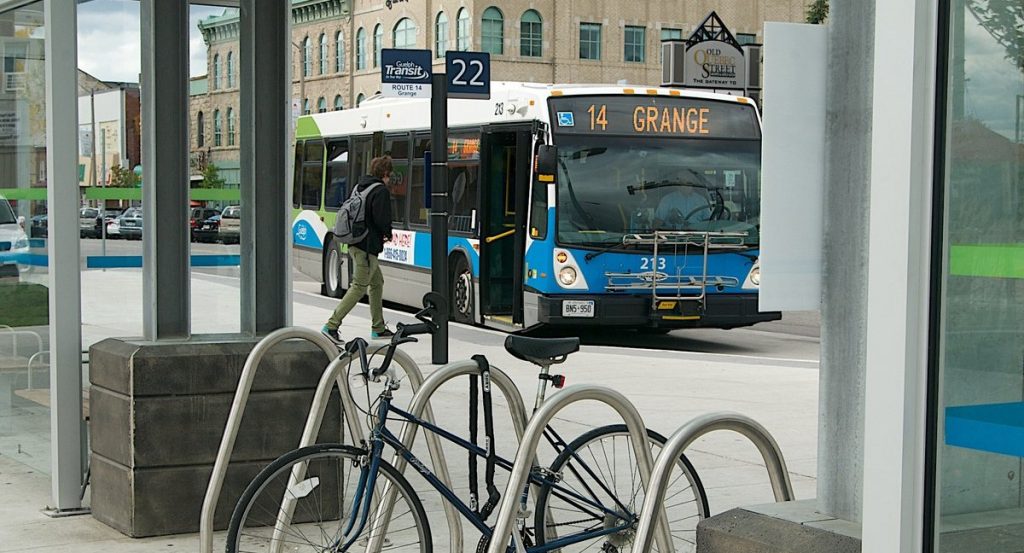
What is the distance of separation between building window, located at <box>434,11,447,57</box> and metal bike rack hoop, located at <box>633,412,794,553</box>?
2326 inches

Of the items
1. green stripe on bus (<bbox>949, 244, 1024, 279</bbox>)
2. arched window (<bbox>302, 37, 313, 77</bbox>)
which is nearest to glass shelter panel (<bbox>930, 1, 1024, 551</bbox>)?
green stripe on bus (<bbox>949, 244, 1024, 279</bbox>)

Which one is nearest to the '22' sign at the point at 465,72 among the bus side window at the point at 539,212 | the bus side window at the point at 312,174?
the bus side window at the point at 539,212

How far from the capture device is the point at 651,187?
17375 millimetres

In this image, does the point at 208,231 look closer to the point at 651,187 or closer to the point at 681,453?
the point at 681,453

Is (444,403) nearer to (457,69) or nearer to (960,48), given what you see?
(457,69)

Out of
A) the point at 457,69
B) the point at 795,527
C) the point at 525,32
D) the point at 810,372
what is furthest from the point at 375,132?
the point at 525,32

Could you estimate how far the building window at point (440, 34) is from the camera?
2472 inches

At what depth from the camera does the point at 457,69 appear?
14211 mm

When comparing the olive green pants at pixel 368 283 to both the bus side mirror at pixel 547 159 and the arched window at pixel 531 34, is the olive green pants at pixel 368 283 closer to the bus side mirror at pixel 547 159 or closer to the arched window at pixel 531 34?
the bus side mirror at pixel 547 159

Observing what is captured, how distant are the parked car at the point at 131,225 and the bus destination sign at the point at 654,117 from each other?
1021cm

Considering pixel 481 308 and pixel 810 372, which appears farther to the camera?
pixel 481 308

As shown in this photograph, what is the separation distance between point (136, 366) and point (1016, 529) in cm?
451

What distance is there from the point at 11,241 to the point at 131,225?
1.39m

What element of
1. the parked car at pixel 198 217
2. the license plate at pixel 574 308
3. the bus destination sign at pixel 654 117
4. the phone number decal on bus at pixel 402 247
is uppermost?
the bus destination sign at pixel 654 117
